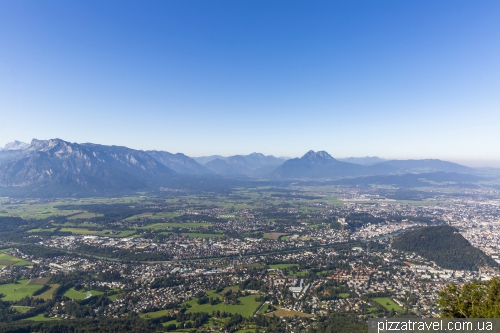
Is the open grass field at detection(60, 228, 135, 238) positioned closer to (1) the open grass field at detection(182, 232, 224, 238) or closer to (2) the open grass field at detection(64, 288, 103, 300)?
(1) the open grass field at detection(182, 232, 224, 238)

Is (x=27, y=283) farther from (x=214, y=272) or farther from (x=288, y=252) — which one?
(x=288, y=252)

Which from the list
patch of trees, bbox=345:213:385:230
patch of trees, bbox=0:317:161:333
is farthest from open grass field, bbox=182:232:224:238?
patch of trees, bbox=0:317:161:333

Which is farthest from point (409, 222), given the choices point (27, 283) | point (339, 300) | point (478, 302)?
point (27, 283)

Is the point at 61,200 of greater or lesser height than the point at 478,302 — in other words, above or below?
below

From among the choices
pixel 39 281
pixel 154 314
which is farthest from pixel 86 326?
pixel 39 281

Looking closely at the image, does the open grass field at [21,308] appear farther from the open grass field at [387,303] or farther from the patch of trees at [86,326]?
the open grass field at [387,303]

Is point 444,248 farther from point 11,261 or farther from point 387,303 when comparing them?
point 11,261
